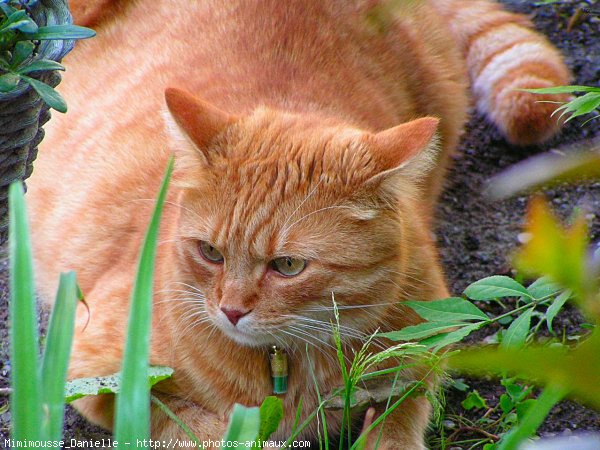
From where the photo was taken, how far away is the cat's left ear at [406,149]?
1857 mm

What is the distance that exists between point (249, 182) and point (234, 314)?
0.35 metres

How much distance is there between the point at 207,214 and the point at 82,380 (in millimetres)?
529

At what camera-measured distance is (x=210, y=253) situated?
205cm

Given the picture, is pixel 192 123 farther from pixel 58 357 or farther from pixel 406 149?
pixel 58 357

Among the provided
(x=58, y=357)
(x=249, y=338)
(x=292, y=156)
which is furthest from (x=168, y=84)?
(x=58, y=357)

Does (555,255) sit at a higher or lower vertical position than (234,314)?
higher

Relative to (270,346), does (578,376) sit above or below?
above

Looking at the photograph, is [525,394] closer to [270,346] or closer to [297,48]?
[270,346]

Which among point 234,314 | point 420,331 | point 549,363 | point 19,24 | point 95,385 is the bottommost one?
point 95,385

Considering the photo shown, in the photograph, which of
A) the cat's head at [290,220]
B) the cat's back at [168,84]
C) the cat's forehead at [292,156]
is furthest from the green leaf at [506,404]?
the cat's back at [168,84]

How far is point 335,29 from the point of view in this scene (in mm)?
2873

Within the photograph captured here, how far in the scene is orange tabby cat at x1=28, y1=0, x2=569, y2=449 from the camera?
77.1 inches

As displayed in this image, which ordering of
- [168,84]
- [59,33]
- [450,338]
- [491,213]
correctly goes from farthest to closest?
[491,213], [168,84], [59,33], [450,338]

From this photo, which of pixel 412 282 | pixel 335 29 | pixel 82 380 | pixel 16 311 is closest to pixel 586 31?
pixel 335 29
